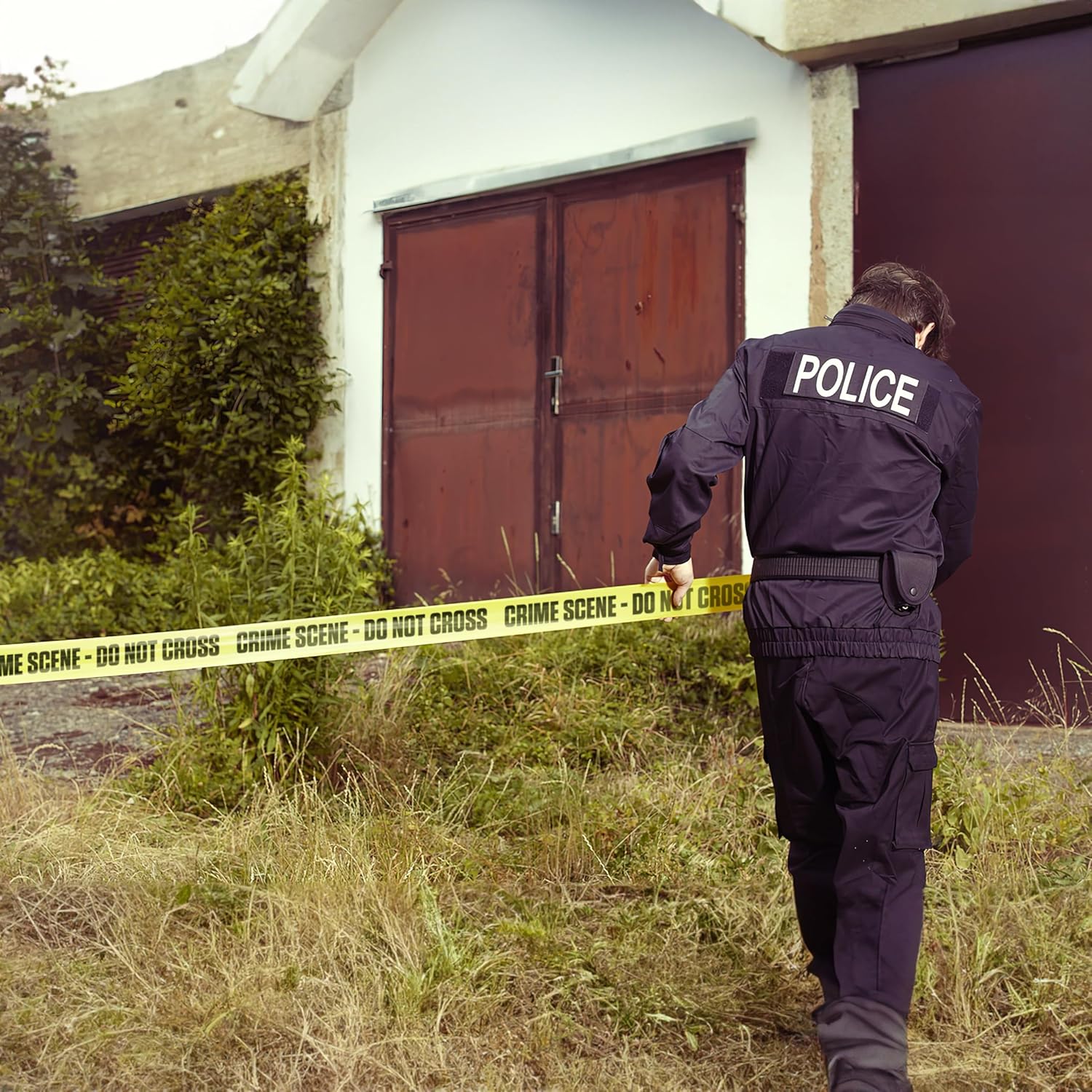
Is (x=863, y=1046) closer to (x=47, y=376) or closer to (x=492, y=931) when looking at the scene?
(x=492, y=931)

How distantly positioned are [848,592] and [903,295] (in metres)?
0.78

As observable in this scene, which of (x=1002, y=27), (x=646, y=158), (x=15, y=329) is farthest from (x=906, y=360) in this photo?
(x=15, y=329)

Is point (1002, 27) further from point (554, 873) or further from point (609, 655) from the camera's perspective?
point (554, 873)

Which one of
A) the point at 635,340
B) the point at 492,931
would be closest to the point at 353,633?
the point at 492,931

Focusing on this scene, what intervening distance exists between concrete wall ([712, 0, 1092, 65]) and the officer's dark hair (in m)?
3.24

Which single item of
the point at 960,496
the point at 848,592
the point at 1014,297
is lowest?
the point at 848,592

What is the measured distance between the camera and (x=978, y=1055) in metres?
2.84

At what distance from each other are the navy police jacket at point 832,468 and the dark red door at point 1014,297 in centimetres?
308

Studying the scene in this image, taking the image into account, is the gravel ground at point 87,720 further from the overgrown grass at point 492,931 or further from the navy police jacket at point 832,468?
the navy police jacket at point 832,468

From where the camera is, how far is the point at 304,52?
7953 millimetres

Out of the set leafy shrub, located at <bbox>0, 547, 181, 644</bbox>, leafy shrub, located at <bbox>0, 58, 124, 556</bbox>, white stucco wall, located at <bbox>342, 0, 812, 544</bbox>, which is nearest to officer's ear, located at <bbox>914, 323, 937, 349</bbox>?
white stucco wall, located at <bbox>342, 0, 812, 544</bbox>

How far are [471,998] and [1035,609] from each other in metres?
3.77

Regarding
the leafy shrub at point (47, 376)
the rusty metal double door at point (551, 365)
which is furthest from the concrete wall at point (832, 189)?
the leafy shrub at point (47, 376)

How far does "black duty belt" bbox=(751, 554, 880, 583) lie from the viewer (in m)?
2.78
